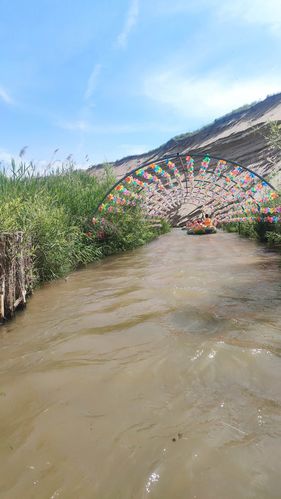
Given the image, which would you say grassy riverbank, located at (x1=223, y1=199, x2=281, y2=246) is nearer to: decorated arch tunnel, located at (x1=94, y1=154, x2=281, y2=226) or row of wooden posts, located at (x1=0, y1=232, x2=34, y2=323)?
decorated arch tunnel, located at (x1=94, y1=154, x2=281, y2=226)

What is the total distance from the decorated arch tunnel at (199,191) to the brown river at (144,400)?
5854 mm

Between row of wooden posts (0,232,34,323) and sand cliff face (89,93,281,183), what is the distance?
60.9ft

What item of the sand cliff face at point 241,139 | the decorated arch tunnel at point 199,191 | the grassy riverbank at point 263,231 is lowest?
the grassy riverbank at point 263,231

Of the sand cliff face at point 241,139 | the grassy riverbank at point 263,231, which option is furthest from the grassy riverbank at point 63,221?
the sand cliff face at point 241,139

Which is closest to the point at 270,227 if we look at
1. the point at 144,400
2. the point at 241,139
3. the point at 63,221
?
the point at 63,221

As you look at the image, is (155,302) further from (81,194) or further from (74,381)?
(81,194)

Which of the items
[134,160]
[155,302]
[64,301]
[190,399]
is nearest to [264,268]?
[155,302]

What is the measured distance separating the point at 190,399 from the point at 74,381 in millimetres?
838

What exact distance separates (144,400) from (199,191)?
48.3ft

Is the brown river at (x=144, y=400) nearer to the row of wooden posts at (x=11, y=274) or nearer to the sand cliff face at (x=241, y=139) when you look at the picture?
the row of wooden posts at (x=11, y=274)

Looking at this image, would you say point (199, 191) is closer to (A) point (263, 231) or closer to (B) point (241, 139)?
(A) point (263, 231)

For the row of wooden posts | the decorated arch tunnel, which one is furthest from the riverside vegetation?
the row of wooden posts

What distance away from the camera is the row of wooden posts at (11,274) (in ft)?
12.8

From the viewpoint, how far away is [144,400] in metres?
2.16
